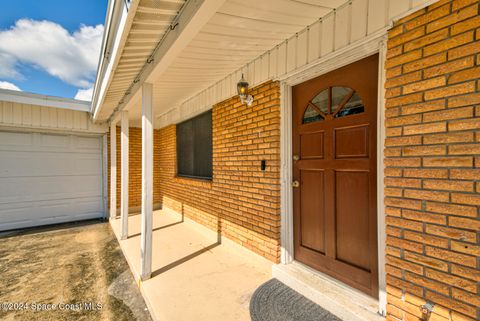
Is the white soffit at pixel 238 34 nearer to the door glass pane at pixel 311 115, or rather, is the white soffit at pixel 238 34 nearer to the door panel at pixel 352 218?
the door glass pane at pixel 311 115

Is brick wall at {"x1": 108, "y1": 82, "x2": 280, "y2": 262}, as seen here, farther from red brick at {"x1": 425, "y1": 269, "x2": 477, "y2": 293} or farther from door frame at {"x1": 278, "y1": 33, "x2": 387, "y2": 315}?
red brick at {"x1": 425, "y1": 269, "x2": 477, "y2": 293}

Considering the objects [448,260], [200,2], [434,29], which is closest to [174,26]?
[200,2]

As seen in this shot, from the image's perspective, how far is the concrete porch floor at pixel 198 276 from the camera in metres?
2.23

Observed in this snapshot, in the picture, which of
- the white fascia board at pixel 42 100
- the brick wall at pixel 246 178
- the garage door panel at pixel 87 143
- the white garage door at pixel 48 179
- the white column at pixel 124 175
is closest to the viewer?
the brick wall at pixel 246 178

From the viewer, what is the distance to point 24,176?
224 inches

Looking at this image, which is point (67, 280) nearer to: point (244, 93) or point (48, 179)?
point (244, 93)

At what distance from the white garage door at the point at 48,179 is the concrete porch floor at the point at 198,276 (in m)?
3.09

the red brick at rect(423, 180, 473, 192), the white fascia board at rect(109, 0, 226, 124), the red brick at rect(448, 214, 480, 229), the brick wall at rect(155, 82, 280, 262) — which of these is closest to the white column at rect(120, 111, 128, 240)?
the brick wall at rect(155, 82, 280, 262)

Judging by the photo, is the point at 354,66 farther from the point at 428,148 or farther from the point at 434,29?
the point at 428,148

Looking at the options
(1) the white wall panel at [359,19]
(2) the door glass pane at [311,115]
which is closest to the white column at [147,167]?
(2) the door glass pane at [311,115]

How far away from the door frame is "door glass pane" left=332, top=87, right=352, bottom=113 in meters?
0.23

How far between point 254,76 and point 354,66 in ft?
4.52

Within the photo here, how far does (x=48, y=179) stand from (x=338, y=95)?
7.29m

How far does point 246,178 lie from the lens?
3.37 m
